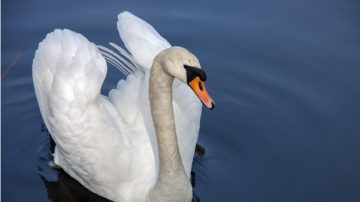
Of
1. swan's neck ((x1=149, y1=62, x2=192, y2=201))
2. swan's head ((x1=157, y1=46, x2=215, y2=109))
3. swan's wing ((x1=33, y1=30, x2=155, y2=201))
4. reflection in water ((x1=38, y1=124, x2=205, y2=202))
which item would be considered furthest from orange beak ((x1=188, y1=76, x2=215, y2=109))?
reflection in water ((x1=38, y1=124, x2=205, y2=202))

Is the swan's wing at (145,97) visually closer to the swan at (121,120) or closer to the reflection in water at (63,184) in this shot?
the swan at (121,120)

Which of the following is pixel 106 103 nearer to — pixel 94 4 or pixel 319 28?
pixel 94 4

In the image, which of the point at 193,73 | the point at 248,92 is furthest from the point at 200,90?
the point at 248,92

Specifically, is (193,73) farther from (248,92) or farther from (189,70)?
(248,92)

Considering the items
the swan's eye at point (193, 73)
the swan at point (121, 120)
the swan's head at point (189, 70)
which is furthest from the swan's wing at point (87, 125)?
the swan's eye at point (193, 73)

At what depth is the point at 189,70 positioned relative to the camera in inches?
152

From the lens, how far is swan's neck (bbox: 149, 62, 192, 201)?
166 inches

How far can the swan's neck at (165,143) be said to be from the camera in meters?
4.22

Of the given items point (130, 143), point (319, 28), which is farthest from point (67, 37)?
point (319, 28)

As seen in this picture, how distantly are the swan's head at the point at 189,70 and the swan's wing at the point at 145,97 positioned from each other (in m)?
0.99

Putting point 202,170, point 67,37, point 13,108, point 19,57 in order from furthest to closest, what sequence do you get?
point 19,57, point 13,108, point 202,170, point 67,37

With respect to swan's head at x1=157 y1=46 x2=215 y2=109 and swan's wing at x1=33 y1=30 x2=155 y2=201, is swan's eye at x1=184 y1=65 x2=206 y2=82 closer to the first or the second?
swan's head at x1=157 y1=46 x2=215 y2=109

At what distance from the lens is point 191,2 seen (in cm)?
756

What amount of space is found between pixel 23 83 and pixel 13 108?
363 millimetres
